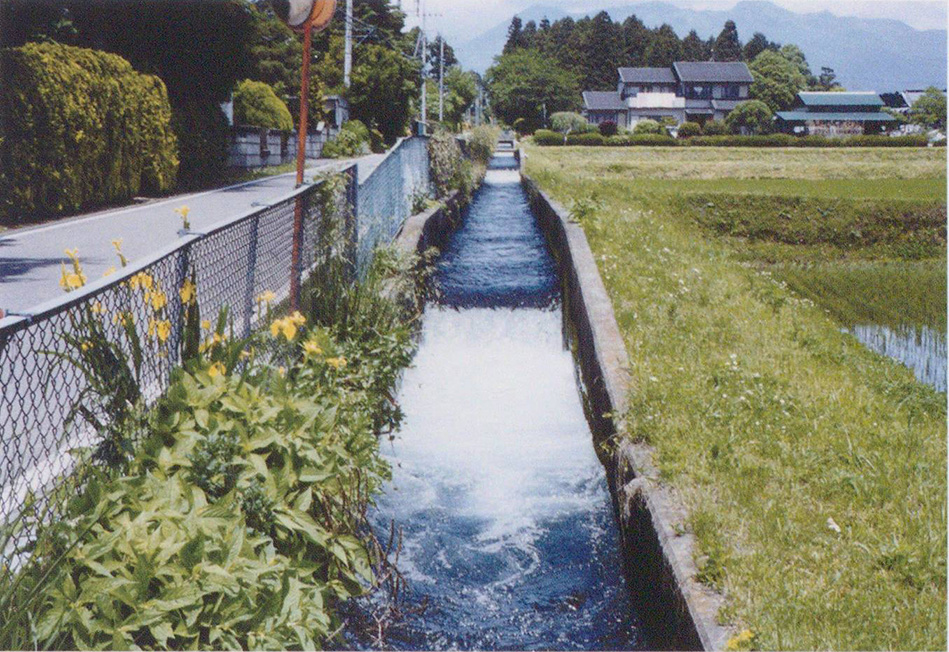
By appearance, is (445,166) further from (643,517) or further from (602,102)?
(602,102)

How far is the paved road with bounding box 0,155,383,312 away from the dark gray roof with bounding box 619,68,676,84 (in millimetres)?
82031

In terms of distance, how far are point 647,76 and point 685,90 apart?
4155mm

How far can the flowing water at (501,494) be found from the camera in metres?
4.57

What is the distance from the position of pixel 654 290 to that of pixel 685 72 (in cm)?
8864

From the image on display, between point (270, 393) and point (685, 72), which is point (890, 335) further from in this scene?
point (685, 72)

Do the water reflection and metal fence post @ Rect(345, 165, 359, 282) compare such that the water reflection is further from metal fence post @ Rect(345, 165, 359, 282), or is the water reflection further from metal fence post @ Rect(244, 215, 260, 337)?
metal fence post @ Rect(244, 215, 260, 337)

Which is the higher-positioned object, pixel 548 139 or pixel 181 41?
pixel 181 41

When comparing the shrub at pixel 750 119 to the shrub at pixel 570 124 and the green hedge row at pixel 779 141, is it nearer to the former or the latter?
the shrub at pixel 570 124

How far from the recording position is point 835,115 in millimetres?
84688

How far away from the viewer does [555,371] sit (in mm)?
9383

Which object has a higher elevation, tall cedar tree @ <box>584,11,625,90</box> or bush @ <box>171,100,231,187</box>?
tall cedar tree @ <box>584,11,625,90</box>

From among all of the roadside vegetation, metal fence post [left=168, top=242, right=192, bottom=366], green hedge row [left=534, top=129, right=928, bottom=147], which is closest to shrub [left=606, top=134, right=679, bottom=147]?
green hedge row [left=534, top=129, right=928, bottom=147]

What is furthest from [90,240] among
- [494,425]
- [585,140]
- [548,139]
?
[548,139]

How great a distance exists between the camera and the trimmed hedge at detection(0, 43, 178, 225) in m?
13.7
